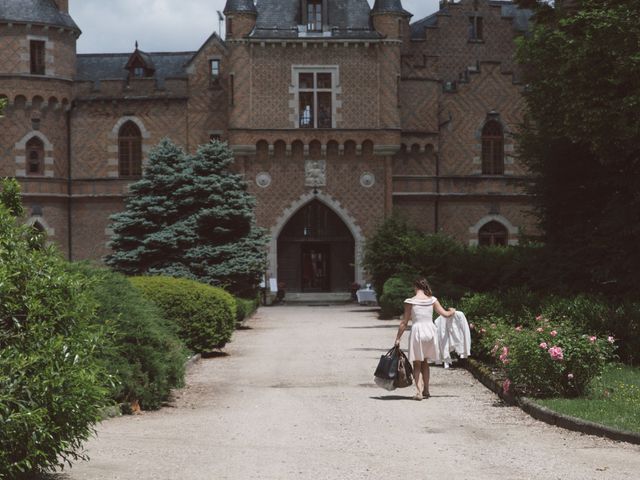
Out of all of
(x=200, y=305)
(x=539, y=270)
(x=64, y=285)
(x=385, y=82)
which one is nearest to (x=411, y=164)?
(x=385, y=82)

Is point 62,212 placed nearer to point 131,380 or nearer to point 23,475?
point 131,380

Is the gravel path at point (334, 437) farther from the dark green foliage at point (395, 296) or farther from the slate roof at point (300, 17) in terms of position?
the slate roof at point (300, 17)

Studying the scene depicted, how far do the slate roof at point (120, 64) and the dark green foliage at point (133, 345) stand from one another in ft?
125

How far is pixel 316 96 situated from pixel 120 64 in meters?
11.3

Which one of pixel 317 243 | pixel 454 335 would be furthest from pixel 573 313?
pixel 317 243

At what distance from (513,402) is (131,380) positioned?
502 centimetres

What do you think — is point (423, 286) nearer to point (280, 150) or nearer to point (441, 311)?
point (441, 311)

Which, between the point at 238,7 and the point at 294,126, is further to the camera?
the point at 294,126

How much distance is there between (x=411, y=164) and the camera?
50.0 metres

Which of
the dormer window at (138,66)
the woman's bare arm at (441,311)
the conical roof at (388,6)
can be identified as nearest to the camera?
the woman's bare arm at (441,311)

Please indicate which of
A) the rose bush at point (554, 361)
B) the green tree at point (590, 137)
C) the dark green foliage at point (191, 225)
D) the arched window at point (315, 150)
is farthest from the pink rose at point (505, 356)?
the arched window at point (315, 150)

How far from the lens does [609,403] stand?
45.0 ft

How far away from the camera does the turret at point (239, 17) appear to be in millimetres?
46562

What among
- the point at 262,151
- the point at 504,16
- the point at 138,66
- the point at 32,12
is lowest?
the point at 262,151
